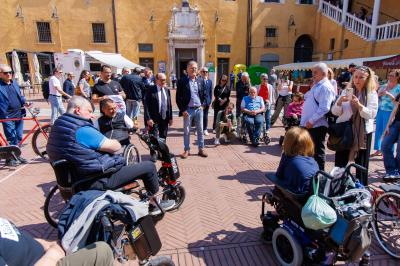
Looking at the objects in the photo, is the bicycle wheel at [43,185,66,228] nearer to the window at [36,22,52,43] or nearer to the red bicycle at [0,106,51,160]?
the red bicycle at [0,106,51,160]

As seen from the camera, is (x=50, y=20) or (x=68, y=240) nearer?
(x=68, y=240)

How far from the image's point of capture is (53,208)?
144 inches

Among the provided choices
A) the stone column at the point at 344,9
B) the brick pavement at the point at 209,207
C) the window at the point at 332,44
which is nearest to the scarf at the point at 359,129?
the brick pavement at the point at 209,207

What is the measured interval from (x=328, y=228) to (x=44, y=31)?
25.2 m

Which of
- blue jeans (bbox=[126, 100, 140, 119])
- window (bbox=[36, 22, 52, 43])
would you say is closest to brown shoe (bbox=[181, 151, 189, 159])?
blue jeans (bbox=[126, 100, 140, 119])

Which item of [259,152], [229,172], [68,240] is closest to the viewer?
[68,240]

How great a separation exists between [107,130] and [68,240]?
97.4 inches

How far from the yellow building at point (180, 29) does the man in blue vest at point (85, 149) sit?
68.1ft

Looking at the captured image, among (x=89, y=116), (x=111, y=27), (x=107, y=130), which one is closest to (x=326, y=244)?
(x=89, y=116)

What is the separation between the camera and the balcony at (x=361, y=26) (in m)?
15.3

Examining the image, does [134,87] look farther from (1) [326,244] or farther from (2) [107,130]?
(1) [326,244]

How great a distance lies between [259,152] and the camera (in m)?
6.43

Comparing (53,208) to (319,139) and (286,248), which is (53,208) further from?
(319,139)

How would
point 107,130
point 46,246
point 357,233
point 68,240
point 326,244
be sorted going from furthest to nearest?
1. point 107,130
2. point 326,244
3. point 357,233
4. point 68,240
5. point 46,246
